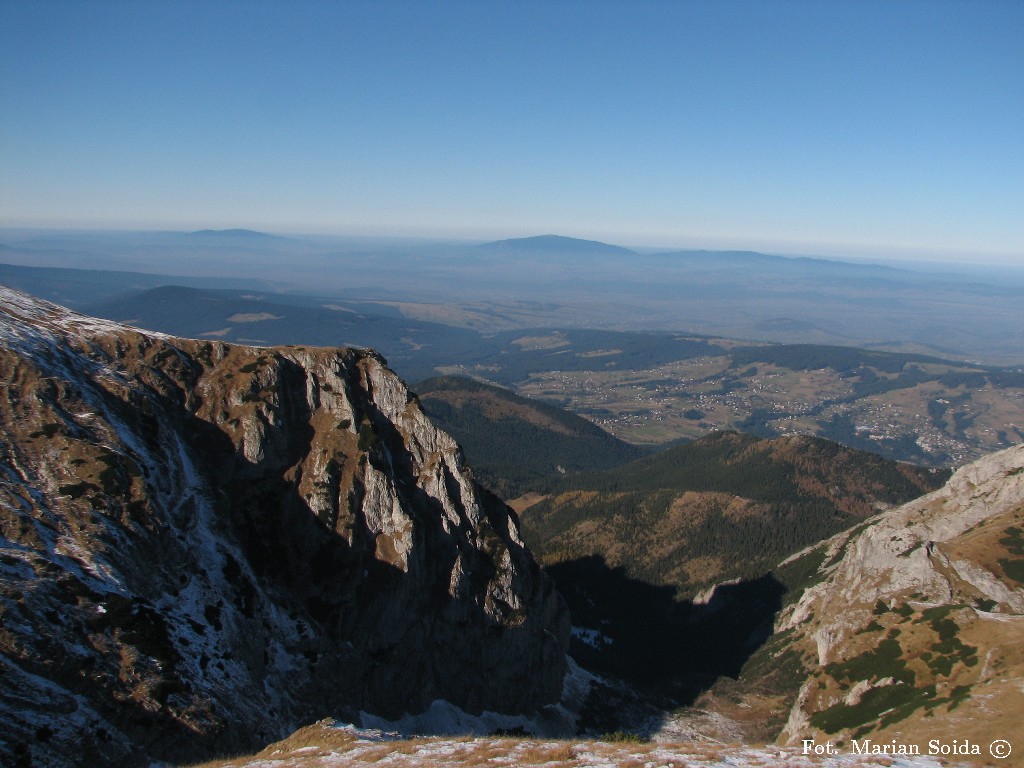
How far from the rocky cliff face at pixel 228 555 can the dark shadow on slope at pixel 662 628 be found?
42401 mm

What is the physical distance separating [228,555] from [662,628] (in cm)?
12595

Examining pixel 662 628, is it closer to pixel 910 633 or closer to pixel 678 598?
pixel 678 598

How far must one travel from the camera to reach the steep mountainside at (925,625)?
58.9 m

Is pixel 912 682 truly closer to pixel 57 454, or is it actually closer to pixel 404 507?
pixel 404 507

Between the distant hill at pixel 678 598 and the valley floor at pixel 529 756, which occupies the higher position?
the valley floor at pixel 529 756

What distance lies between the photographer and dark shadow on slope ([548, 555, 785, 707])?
132m

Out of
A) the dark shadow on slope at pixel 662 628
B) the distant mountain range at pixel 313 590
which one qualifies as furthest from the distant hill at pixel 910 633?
the dark shadow on slope at pixel 662 628

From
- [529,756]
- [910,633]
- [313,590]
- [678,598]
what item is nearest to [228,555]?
[313,590]

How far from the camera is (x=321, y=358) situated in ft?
291

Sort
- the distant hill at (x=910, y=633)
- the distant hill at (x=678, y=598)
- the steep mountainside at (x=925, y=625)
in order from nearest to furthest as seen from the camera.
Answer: the steep mountainside at (x=925, y=625), the distant hill at (x=910, y=633), the distant hill at (x=678, y=598)

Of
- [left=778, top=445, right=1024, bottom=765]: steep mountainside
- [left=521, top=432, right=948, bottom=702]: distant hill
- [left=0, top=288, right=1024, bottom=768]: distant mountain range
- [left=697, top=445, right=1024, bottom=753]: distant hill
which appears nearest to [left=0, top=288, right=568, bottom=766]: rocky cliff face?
[left=0, top=288, right=1024, bottom=768]: distant mountain range

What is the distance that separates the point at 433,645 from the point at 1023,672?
64.5m

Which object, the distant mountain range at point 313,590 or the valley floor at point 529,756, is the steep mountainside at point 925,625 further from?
the valley floor at point 529,756

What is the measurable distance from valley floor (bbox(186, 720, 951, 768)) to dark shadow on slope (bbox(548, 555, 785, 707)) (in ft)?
283
